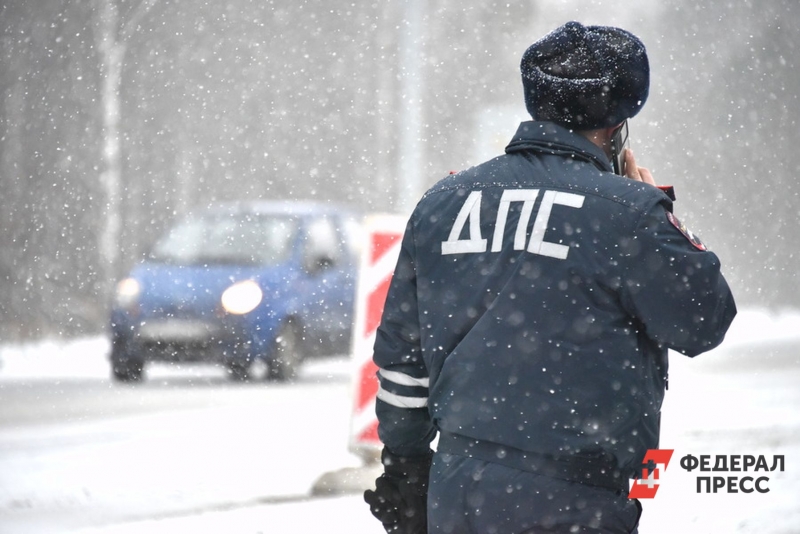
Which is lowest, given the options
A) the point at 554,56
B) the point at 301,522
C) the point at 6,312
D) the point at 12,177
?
the point at 6,312

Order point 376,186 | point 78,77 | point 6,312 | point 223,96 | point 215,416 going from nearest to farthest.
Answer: point 215,416 → point 6,312 → point 78,77 → point 223,96 → point 376,186

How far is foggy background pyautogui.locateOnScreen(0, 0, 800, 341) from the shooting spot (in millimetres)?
16781

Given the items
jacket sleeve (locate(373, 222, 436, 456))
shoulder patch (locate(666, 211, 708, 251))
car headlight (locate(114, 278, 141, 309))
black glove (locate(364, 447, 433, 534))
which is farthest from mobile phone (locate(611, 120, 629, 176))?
car headlight (locate(114, 278, 141, 309))

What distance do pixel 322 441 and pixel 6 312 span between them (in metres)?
8.55

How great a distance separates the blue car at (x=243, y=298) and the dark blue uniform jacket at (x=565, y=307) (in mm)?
9040

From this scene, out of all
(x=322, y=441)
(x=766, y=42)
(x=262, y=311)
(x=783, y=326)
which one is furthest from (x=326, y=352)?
(x=766, y=42)

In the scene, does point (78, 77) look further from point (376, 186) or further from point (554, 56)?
point (554, 56)

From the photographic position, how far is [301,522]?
5465 mm

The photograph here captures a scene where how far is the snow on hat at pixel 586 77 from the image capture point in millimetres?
2330

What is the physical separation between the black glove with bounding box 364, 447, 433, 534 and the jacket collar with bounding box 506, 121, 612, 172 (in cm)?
64

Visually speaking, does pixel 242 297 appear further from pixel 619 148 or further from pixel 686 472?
pixel 619 148

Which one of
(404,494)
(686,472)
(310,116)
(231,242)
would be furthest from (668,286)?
(310,116)

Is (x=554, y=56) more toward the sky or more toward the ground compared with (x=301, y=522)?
more toward the sky

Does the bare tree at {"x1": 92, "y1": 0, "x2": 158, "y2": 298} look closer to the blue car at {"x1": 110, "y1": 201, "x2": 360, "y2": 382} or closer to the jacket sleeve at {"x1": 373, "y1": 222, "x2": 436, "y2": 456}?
the blue car at {"x1": 110, "y1": 201, "x2": 360, "y2": 382}
